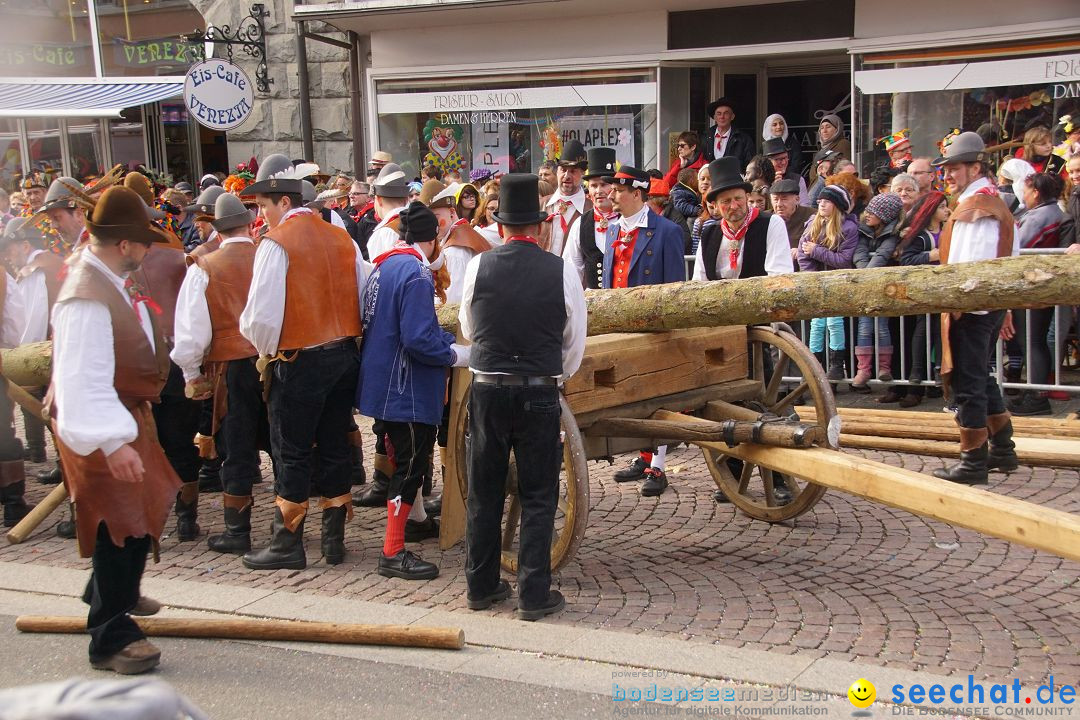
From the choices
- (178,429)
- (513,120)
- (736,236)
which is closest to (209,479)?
(178,429)

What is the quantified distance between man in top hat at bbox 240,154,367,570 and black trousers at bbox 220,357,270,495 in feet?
1.11

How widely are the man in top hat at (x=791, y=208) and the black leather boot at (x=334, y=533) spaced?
463 cm

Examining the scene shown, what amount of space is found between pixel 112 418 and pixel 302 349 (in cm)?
153

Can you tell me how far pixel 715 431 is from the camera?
18.1 ft

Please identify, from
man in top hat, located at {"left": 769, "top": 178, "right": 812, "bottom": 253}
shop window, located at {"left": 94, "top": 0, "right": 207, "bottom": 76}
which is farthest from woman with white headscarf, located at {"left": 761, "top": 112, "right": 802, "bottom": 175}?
shop window, located at {"left": 94, "top": 0, "right": 207, "bottom": 76}

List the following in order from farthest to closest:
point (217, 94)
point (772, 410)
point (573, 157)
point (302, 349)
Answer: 1. point (217, 94)
2. point (573, 157)
3. point (772, 410)
4. point (302, 349)

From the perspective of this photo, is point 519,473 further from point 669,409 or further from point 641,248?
point 641,248

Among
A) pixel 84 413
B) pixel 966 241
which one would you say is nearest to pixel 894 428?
pixel 966 241

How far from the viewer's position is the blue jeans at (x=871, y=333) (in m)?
8.64

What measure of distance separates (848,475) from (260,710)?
95.5 inches

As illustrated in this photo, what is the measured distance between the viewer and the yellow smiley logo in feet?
13.5

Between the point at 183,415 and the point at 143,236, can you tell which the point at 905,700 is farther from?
the point at 183,415

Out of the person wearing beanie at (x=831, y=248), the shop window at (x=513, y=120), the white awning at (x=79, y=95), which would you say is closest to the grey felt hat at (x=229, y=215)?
the person wearing beanie at (x=831, y=248)

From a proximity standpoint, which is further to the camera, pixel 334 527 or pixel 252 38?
pixel 252 38
